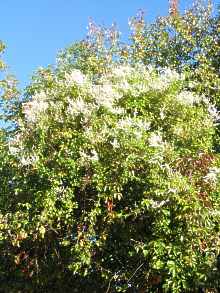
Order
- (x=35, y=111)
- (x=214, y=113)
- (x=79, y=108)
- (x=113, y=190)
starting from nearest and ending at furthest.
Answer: (x=113, y=190), (x=79, y=108), (x=35, y=111), (x=214, y=113)

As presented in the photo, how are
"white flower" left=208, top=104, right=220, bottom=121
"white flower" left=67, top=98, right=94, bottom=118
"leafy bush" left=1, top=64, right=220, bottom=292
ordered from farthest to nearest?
"white flower" left=208, top=104, right=220, bottom=121 → "white flower" left=67, top=98, right=94, bottom=118 → "leafy bush" left=1, top=64, right=220, bottom=292

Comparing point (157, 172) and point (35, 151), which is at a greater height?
point (35, 151)

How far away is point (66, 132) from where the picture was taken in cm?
1175

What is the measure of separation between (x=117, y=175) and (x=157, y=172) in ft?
2.81

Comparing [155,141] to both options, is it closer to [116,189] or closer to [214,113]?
[116,189]

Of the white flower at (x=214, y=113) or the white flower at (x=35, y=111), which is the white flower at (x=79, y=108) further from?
the white flower at (x=214, y=113)

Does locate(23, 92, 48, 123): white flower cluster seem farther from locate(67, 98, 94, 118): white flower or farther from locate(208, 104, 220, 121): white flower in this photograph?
locate(208, 104, 220, 121): white flower

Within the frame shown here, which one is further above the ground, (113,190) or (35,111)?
(35,111)

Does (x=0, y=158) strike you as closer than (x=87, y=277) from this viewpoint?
No

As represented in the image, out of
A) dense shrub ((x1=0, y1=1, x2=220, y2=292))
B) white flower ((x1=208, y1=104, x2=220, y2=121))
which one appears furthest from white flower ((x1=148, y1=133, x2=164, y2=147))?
white flower ((x1=208, y1=104, x2=220, y2=121))

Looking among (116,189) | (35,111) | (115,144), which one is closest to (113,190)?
(116,189)

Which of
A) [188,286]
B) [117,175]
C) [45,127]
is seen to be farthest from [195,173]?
[45,127]

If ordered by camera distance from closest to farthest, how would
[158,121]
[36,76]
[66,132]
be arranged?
[66,132] → [158,121] → [36,76]

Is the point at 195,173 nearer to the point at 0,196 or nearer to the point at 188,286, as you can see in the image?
the point at 188,286
